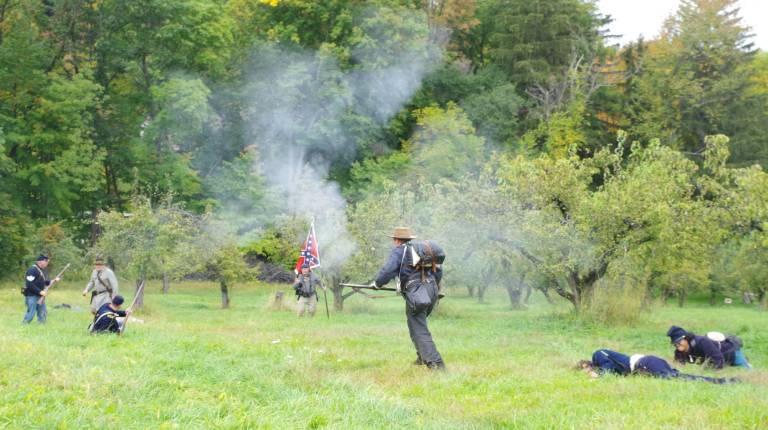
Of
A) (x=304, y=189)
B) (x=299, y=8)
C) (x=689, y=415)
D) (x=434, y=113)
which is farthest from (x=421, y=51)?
(x=689, y=415)

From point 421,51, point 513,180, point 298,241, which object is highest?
point 421,51

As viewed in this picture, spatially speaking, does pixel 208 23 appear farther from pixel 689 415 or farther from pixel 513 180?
pixel 689 415

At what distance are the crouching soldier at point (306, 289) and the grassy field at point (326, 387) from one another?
28.2ft

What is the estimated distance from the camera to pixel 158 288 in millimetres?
46781

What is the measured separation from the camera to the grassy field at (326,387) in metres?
8.12

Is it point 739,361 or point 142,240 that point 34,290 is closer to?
point 142,240

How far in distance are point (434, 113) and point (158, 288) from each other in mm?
20679

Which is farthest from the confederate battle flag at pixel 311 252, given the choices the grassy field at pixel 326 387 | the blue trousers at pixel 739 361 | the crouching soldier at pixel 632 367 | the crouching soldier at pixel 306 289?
the crouching soldier at pixel 632 367

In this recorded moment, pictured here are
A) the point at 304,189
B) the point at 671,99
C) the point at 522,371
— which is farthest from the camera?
the point at 671,99

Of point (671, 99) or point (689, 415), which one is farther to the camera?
point (671, 99)

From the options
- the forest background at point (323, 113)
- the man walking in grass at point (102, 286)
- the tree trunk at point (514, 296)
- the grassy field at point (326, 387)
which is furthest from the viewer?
the forest background at point (323, 113)

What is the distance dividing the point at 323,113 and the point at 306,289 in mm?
28339

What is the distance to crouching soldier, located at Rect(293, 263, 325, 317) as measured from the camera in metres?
25.3

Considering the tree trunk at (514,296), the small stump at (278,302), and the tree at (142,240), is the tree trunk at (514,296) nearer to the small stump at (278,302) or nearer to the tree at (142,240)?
the small stump at (278,302)
